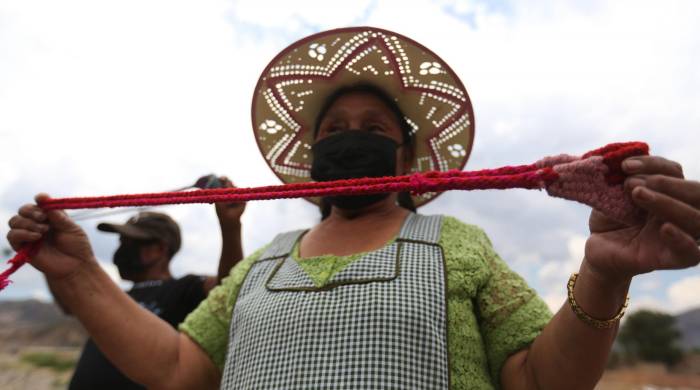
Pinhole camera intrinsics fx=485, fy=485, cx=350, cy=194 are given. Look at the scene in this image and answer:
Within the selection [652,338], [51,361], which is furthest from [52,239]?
[652,338]

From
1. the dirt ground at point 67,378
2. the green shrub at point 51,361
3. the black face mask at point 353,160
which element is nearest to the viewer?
the black face mask at point 353,160

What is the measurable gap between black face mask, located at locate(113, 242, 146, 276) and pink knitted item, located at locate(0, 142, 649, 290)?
2.08 m

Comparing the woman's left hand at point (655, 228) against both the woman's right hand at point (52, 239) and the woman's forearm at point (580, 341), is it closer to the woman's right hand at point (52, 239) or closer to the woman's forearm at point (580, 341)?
the woman's forearm at point (580, 341)

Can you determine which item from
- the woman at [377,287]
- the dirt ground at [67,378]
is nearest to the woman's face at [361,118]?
the woman at [377,287]

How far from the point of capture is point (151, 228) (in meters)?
3.40

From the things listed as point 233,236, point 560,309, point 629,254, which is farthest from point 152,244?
point 629,254

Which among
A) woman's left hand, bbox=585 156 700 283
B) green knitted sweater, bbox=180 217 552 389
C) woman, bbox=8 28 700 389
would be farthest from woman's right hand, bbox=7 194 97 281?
woman's left hand, bbox=585 156 700 283

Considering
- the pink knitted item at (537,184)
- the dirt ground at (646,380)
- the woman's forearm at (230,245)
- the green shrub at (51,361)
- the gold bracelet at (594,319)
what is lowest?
the dirt ground at (646,380)

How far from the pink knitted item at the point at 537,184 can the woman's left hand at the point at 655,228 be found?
0.03m

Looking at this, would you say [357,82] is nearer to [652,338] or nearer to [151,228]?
[151,228]

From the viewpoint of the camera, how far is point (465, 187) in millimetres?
1115

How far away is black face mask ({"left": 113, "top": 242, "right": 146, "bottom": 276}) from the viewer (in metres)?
3.28

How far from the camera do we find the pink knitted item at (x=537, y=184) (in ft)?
3.09

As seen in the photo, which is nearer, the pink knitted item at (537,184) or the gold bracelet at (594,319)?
the pink knitted item at (537,184)
